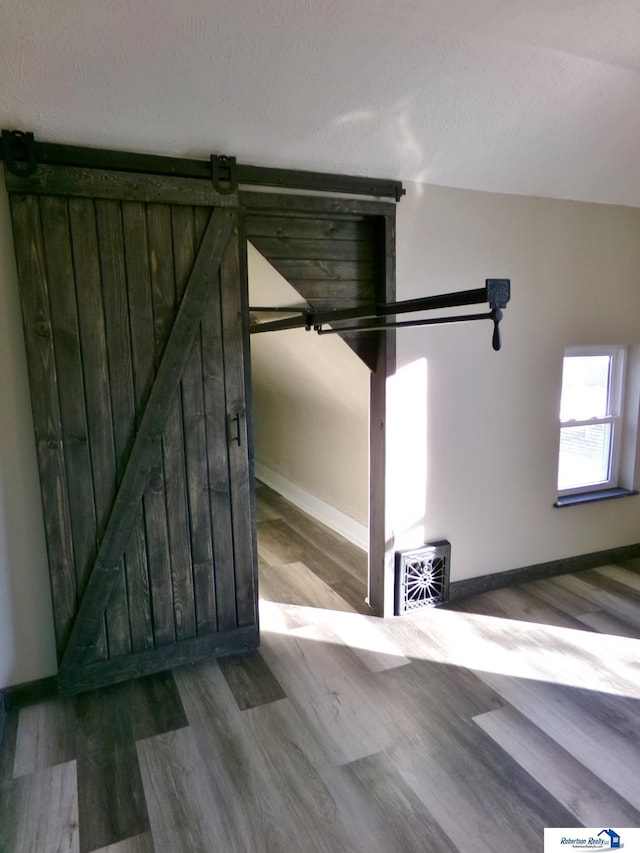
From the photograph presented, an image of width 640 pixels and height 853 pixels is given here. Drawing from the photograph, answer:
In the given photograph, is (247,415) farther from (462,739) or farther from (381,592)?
(462,739)

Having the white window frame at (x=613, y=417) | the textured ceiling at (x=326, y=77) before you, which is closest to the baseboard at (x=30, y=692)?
the textured ceiling at (x=326, y=77)

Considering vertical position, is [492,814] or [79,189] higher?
[79,189]

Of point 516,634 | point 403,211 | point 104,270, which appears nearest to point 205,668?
point 516,634

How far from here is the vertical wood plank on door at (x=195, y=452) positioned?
2244mm

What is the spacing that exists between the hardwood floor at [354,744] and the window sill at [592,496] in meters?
0.65

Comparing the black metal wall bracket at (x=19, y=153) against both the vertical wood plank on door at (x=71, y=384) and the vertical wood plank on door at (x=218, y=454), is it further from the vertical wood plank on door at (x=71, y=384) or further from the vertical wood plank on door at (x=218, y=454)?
the vertical wood plank on door at (x=218, y=454)

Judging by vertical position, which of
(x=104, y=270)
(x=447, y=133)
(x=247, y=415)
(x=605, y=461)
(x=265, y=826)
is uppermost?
(x=447, y=133)

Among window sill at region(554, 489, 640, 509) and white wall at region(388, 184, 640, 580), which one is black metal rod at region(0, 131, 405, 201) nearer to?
white wall at region(388, 184, 640, 580)

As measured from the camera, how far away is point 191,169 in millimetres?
2205

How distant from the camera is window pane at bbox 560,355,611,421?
334 centimetres

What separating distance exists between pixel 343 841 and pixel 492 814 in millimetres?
479

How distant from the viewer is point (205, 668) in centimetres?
249

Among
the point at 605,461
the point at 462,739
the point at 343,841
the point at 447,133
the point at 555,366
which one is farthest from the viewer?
the point at 605,461

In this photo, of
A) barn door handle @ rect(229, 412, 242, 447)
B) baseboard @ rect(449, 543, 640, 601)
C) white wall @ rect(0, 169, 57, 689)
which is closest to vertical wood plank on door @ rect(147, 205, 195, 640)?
barn door handle @ rect(229, 412, 242, 447)
